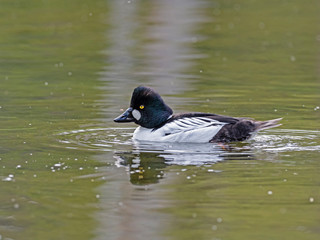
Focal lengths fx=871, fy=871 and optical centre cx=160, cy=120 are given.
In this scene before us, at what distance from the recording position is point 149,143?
10508mm

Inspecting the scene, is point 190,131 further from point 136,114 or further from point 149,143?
point 136,114

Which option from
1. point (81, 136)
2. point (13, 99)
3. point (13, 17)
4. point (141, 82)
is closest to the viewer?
point (81, 136)

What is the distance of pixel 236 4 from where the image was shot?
86.9ft

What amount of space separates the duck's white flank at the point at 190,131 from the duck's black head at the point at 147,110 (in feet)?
0.98

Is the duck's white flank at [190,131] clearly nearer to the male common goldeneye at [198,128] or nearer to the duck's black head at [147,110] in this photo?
the male common goldeneye at [198,128]

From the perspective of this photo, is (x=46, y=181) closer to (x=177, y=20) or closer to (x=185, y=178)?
(x=185, y=178)

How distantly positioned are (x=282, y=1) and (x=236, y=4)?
1.49 m

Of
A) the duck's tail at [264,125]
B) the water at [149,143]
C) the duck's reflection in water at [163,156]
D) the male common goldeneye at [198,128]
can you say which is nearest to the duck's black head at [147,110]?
the male common goldeneye at [198,128]

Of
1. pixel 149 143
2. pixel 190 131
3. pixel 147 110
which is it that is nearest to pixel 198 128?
pixel 190 131

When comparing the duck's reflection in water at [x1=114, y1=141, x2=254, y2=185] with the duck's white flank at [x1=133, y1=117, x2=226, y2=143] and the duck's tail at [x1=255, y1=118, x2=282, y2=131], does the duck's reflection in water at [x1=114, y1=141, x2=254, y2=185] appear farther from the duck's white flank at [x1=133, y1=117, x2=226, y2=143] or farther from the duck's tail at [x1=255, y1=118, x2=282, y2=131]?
the duck's tail at [x1=255, y1=118, x2=282, y2=131]

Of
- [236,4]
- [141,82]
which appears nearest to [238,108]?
[141,82]

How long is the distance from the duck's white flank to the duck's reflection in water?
0.28 ft

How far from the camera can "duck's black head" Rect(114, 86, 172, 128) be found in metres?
10.8

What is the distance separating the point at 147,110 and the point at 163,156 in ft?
3.88
